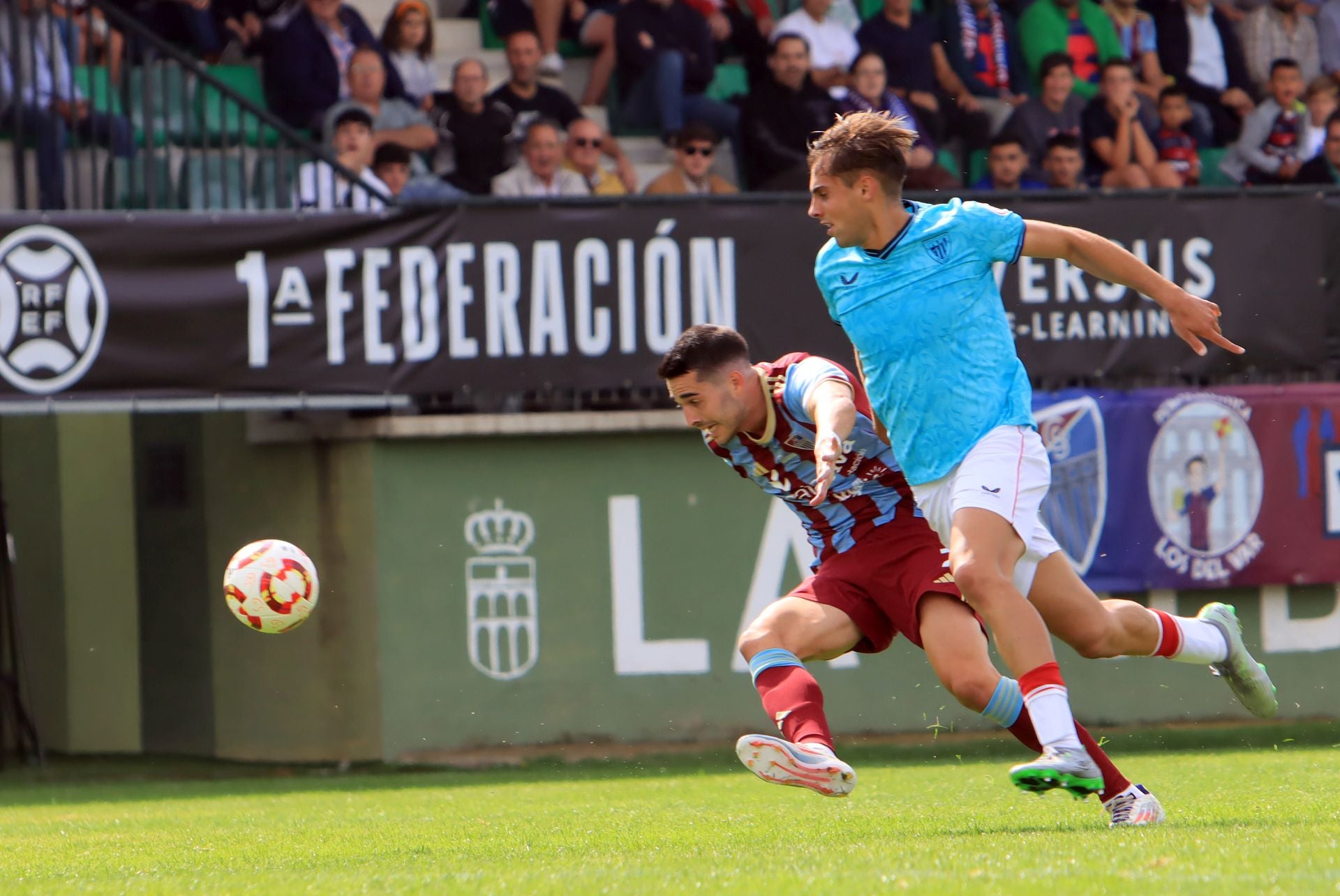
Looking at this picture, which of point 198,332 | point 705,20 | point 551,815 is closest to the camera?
point 551,815

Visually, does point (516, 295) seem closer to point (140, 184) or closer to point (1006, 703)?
point (140, 184)

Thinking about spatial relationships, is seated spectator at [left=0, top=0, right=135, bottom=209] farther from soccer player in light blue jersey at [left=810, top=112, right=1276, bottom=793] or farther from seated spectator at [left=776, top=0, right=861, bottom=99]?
soccer player in light blue jersey at [left=810, top=112, right=1276, bottom=793]

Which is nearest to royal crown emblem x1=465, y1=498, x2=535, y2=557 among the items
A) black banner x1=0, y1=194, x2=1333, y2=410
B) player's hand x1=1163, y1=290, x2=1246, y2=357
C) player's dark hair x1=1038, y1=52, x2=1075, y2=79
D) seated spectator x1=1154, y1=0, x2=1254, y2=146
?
black banner x1=0, y1=194, x2=1333, y2=410

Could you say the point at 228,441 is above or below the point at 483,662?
above

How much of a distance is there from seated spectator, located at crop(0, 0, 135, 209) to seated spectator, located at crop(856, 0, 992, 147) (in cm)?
590

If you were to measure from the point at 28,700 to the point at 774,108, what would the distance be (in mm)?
7035

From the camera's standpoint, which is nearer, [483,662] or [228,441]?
[483,662]

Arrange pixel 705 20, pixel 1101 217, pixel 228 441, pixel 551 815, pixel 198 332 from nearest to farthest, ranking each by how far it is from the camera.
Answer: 1. pixel 551 815
2. pixel 198 332
3. pixel 1101 217
4. pixel 228 441
5. pixel 705 20

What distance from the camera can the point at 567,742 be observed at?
1191 cm

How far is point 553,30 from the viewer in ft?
47.6

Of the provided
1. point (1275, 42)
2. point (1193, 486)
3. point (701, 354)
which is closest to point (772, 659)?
point (701, 354)

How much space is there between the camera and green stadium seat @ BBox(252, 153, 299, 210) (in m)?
11.8

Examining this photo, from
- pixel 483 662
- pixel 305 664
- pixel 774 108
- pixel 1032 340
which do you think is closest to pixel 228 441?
pixel 305 664

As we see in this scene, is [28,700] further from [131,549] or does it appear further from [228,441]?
[228,441]
